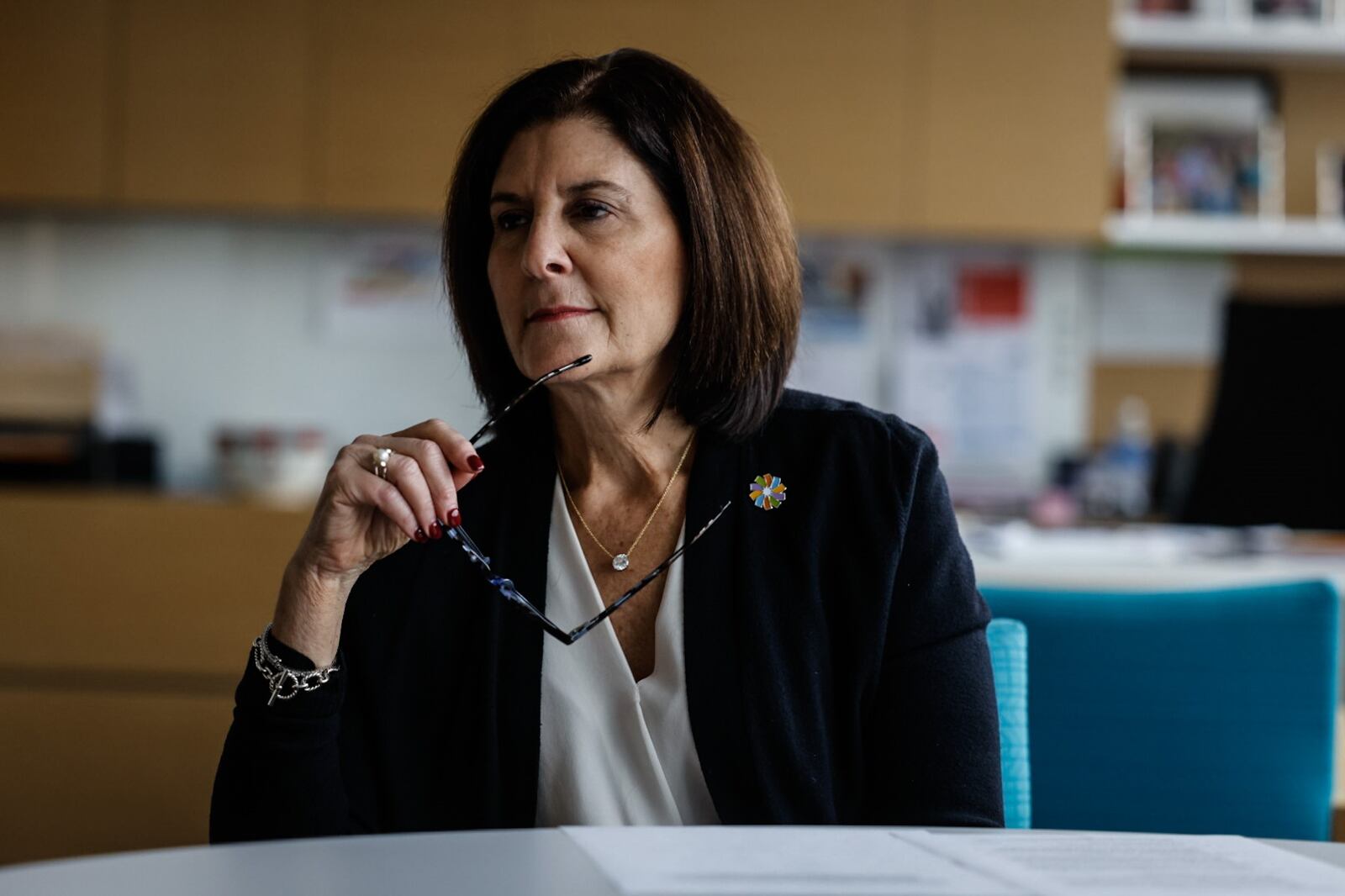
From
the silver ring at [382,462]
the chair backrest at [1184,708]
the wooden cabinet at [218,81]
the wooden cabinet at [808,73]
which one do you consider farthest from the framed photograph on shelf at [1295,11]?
the silver ring at [382,462]

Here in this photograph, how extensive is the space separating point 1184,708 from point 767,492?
465 millimetres

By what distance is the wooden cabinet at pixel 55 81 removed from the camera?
3.31m

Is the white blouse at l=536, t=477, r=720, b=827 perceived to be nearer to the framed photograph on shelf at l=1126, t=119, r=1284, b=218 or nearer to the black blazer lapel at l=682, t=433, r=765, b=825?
the black blazer lapel at l=682, t=433, r=765, b=825

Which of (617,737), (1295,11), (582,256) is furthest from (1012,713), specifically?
(1295,11)

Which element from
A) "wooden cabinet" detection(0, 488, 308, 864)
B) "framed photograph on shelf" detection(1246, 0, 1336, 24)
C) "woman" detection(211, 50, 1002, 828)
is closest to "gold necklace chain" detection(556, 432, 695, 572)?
"woman" detection(211, 50, 1002, 828)

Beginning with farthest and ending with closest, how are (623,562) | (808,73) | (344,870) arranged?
→ 1. (808,73)
2. (623,562)
3. (344,870)

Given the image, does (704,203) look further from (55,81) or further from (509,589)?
(55,81)

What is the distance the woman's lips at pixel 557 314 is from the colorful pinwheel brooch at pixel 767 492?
→ 0.22 metres

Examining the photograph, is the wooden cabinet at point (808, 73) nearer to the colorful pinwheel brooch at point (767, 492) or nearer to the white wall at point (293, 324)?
the white wall at point (293, 324)

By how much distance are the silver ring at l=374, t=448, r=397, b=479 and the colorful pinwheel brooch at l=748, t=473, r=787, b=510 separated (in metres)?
0.35

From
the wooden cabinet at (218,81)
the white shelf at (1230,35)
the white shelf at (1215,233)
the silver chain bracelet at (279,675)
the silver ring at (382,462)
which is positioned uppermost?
the white shelf at (1230,35)

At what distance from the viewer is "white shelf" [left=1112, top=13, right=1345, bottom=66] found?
3369mm

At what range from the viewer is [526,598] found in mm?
1306

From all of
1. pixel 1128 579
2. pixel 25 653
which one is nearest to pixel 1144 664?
pixel 1128 579
